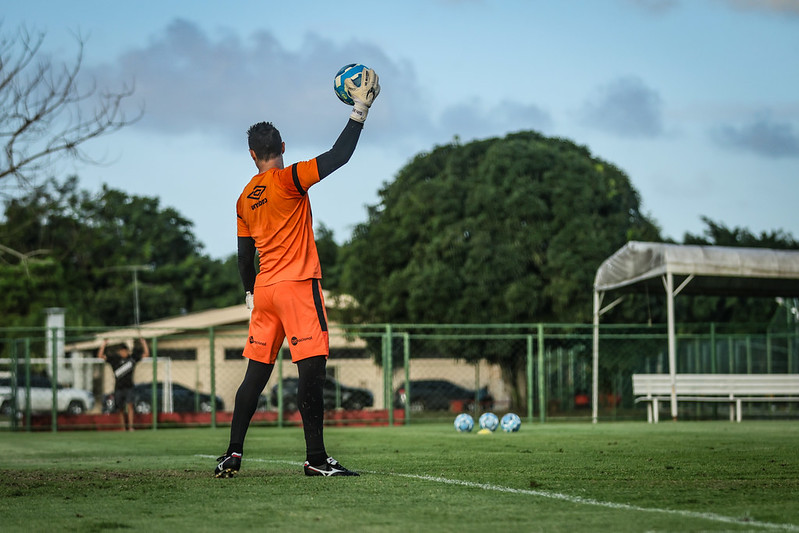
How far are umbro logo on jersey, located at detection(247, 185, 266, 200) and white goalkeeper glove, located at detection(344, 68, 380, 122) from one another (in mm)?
712

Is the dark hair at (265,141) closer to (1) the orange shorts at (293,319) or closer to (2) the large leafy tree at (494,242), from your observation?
(1) the orange shorts at (293,319)

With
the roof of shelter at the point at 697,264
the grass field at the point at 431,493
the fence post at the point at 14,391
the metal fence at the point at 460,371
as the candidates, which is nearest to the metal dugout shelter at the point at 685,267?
the roof of shelter at the point at 697,264

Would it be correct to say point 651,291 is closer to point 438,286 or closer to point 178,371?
point 438,286

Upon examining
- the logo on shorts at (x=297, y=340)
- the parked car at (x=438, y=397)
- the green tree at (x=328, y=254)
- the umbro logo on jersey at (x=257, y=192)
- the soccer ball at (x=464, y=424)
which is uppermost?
the green tree at (x=328, y=254)

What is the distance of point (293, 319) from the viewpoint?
5.91 m

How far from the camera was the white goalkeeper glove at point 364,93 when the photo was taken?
5918 millimetres

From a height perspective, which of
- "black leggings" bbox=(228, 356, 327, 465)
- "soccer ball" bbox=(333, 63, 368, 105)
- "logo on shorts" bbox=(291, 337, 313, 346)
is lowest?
"black leggings" bbox=(228, 356, 327, 465)

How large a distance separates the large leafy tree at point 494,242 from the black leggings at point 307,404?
1914cm

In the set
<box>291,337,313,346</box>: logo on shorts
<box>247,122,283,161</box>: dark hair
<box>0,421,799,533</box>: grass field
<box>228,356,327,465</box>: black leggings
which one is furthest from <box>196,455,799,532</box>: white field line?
<box>247,122,283,161</box>: dark hair

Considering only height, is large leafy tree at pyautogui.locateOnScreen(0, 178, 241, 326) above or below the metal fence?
above

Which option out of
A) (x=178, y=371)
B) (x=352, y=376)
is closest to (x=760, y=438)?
(x=352, y=376)

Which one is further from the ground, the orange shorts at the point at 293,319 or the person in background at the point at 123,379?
the orange shorts at the point at 293,319

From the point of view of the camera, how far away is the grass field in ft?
13.2

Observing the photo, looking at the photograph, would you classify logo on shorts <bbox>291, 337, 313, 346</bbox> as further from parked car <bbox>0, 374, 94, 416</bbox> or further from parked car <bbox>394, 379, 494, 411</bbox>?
parked car <bbox>0, 374, 94, 416</bbox>
